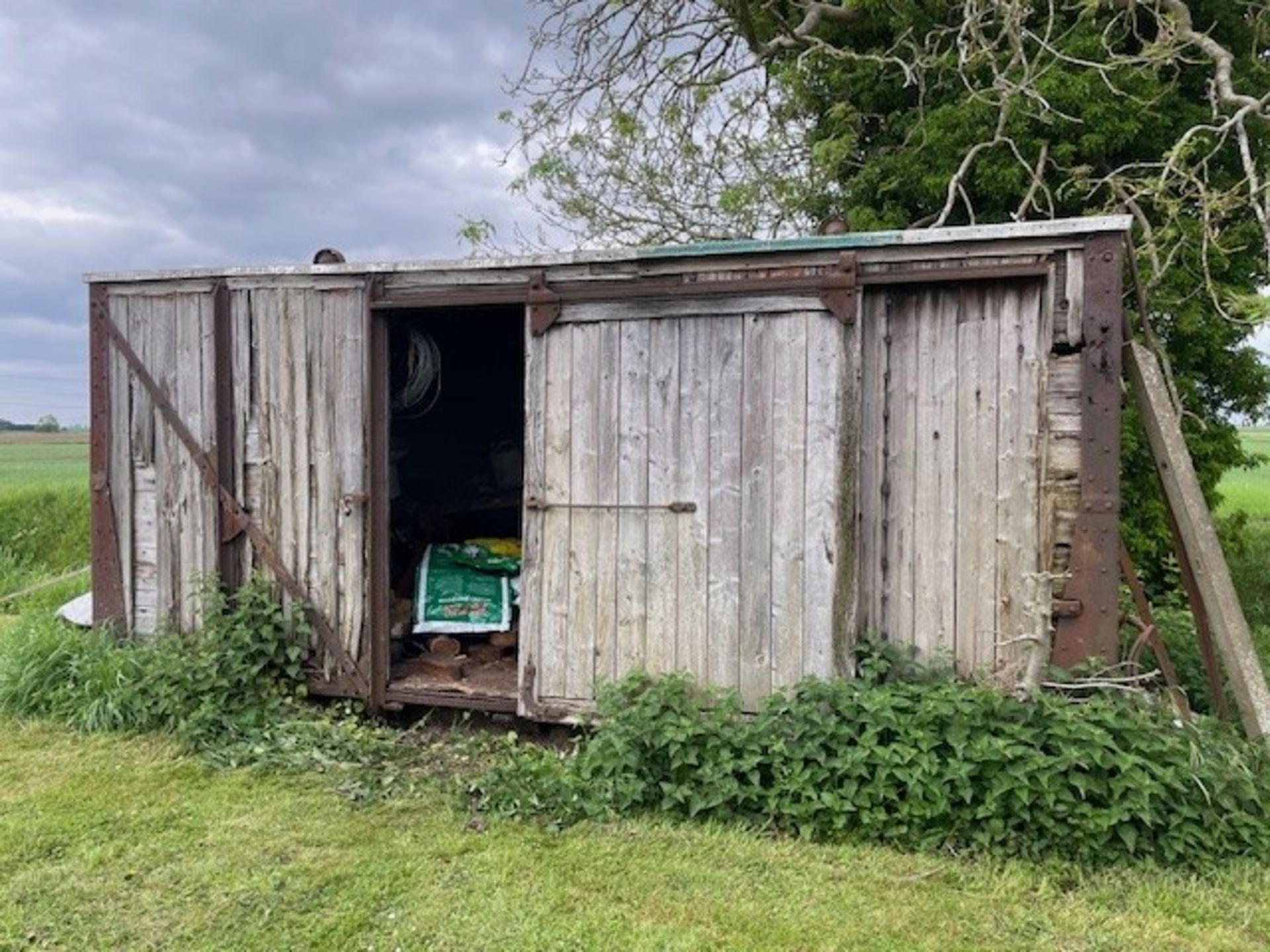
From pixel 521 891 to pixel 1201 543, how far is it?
3104mm

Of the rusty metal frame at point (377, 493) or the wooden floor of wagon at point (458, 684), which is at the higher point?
the rusty metal frame at point (377, 493)

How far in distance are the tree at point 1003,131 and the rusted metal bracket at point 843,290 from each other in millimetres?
2653

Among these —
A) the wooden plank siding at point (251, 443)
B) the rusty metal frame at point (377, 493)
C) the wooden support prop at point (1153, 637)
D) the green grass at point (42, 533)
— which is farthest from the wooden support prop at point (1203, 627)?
the green grass at point (42, 533)

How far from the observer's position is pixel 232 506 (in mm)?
4777

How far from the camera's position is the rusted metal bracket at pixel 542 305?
4203 mm

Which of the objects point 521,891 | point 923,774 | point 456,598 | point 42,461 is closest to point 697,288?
point 923,774

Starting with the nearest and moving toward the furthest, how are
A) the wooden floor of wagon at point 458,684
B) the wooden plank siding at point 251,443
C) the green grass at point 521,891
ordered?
the green grass at point 521,891
the wooden floor of wagon at point 458,684
the wooden plank siding at point 251,443

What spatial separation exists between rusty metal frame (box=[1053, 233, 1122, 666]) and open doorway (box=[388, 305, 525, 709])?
264 cm

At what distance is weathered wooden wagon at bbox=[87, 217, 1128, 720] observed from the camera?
11.7 ft

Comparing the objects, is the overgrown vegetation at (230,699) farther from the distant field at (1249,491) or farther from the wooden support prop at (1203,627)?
the distant field at (1249,491)

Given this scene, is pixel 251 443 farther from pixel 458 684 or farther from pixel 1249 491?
pixel 1249 491

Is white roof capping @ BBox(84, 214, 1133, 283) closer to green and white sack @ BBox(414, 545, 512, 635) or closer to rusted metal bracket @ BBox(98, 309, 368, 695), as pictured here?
rusted metal bracket @ BBox(98, 309, 368, 695)

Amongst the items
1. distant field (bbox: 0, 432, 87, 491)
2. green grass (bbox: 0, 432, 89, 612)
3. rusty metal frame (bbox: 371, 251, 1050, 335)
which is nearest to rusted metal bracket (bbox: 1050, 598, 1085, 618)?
rusty metal frame (bbox: 371, 251, 1050, 335)

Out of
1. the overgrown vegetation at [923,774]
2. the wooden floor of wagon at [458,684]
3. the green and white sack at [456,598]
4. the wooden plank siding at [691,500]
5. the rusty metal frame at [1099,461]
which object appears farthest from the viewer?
the green and white sack at [456,598]
